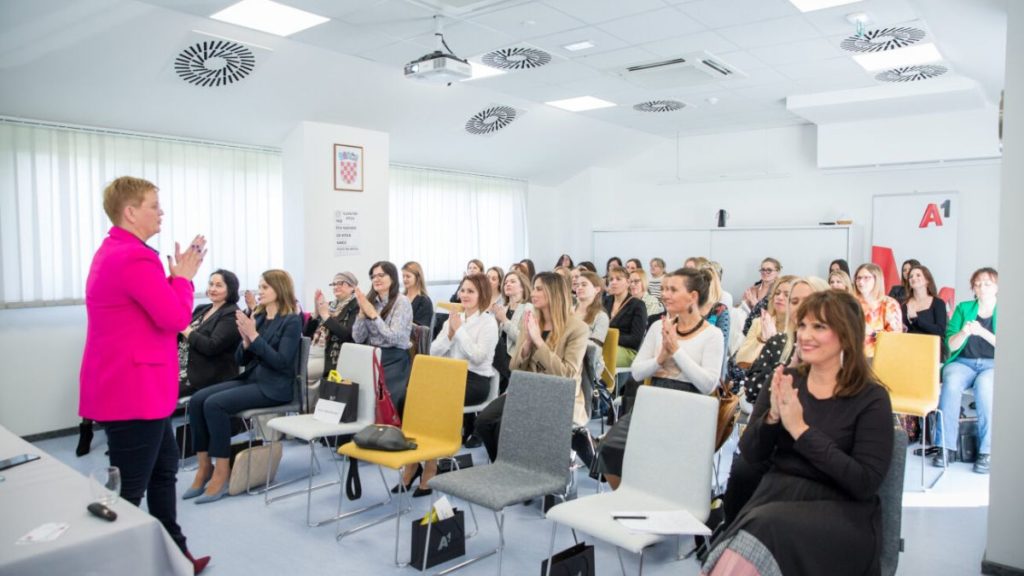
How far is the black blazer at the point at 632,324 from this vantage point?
5.51 m

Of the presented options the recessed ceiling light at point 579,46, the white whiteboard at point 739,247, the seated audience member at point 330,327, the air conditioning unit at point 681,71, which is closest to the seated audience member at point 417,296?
the seated audience member at point 330,327

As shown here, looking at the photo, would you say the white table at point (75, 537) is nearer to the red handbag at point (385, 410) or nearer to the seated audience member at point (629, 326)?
the red handbag at point (385, 410)

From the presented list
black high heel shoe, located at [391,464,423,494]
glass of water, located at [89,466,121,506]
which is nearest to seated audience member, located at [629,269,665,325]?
black high heel shoe, located at [391,464,423,494]

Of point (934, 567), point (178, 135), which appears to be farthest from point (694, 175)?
point (934, 567)

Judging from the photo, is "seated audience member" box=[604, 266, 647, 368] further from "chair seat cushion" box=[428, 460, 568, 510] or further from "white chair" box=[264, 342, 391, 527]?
"chair seat cushion" box=[428, 460, 568, 510]

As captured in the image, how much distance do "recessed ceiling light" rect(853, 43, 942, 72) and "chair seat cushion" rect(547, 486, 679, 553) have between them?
4859mm

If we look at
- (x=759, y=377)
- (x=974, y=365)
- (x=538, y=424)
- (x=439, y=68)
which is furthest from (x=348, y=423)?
(x=974, y=365)

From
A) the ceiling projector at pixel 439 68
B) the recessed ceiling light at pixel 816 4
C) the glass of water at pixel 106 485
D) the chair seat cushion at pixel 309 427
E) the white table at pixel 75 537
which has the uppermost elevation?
the recessed ceiling light at pixel 816 4

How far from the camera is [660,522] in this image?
247 centimetres

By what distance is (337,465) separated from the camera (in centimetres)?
473

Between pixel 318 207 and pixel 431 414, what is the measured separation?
3.48 m

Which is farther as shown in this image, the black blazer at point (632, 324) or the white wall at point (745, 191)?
the white wall at point (745, 191)

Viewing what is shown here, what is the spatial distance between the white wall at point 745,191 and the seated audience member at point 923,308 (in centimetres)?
285

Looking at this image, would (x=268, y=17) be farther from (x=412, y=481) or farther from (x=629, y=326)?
(x=629, y=326)
